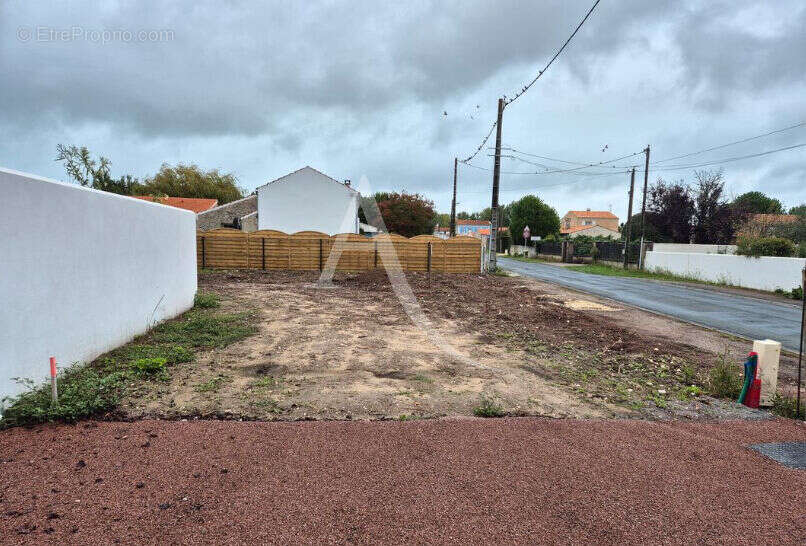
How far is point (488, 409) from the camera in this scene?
4016 mm

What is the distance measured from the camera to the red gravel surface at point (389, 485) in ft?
7.57

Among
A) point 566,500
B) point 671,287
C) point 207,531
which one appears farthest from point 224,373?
point 671,287

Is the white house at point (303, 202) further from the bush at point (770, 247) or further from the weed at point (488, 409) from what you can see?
the weed at point (488, 409)

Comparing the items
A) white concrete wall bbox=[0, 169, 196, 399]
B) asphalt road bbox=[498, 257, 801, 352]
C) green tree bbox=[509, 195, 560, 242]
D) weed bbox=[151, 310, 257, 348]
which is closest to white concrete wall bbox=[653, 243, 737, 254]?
asphalt road bbox=[498, 257, 801, 352]

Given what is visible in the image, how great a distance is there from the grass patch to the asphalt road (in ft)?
35.0

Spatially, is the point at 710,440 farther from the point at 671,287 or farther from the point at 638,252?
the point at 638,252

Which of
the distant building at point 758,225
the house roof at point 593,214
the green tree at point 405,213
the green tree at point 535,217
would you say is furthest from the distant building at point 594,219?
the distant building at point 758,225

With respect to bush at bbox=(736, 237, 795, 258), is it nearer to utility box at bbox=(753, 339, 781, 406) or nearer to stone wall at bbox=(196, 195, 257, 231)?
utility box at bbox=(753, 339, 781, 406)

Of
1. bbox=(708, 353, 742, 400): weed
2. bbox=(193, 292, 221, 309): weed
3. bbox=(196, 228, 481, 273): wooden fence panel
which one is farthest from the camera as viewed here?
bbox=(196, 228, 481, 273): wooden fence panel

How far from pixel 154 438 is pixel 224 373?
172 centimetres

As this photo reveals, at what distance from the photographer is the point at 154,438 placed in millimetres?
3271

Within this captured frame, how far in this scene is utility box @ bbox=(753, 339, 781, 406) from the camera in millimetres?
4613

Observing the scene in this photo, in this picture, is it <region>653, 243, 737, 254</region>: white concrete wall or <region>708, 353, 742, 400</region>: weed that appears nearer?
<region>708, 353, 742, 400</region>: weed

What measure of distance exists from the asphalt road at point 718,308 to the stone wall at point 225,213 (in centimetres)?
2731
